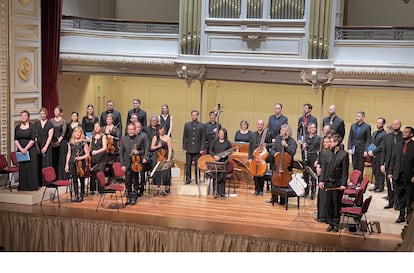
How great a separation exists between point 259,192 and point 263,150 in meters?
0.97

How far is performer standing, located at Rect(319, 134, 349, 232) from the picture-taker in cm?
667

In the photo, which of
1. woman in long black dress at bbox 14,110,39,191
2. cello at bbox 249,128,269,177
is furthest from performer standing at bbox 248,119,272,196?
woman in long black dress at bbox 14,110,39,191

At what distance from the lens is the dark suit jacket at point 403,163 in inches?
275

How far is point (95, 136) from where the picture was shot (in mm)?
8008

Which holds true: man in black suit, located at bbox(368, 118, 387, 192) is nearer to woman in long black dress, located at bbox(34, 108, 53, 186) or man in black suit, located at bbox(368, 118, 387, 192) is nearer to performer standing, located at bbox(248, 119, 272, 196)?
performer standing, located at bbox(248, 119, 272, 196)

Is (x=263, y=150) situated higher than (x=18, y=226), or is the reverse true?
(x=263, y=150)

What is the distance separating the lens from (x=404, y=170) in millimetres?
7047

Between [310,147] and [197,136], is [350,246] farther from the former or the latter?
[197,136]

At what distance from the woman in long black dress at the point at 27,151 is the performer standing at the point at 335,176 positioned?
4.36 metres

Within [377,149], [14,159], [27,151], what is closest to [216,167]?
[377,149]

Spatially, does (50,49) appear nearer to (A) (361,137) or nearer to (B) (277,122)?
(B) (277,122)

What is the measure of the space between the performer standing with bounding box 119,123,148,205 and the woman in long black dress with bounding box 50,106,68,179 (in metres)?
1.18
